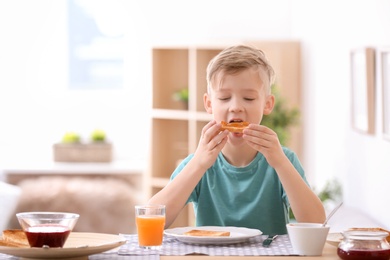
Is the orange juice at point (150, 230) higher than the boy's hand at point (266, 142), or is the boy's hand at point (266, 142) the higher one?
the boy's hand at point (266, 142)

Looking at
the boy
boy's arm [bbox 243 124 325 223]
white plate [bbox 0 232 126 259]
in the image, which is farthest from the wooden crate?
white plate [bbox 0 232 126 259]

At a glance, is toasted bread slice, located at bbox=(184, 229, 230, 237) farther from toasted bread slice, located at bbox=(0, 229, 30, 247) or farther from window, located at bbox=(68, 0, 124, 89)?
window, located at bbox=(68, 0, 124, 89)

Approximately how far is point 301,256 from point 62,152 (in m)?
4.43

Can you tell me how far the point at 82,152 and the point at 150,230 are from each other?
426cm

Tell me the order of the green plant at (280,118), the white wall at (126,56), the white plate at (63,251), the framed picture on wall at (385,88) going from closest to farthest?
the white plate at (63,251)
the framed picture on wall at (385,88)
the green plant at (280,118)
the white wall at (126,56)

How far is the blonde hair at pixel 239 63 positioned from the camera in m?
2.39

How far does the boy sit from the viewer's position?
2.32 metres

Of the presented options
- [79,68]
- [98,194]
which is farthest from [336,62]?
[79,68]

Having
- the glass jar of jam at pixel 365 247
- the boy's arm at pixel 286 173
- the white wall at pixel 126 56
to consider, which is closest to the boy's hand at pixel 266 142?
the boy's arm at pixel 286 173

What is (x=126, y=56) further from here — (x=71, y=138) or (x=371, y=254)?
(x=371, y=254)

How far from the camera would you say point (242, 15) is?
20.4 ft

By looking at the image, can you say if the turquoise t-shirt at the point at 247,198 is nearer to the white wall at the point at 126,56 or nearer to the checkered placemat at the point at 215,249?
the checkered placemat at the point at 215,249

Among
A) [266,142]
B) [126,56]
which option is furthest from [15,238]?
[126,56]

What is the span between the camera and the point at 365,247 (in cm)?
181
